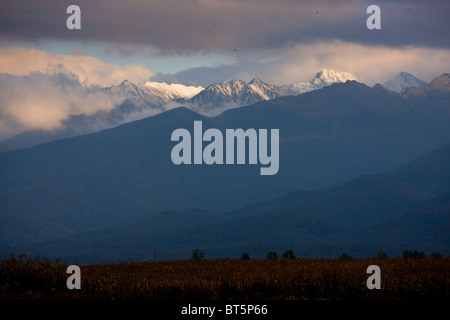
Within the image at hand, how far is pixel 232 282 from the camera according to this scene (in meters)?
35.6

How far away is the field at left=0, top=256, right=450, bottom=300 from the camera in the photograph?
33688 millimetres

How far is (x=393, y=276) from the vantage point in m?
37.3

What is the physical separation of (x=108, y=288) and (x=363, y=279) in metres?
13.2

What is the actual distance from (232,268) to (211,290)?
8.73 meters

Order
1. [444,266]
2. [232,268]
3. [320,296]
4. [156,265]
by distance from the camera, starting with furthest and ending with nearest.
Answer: [156,265]
[232,268]
[444,266]
[320,296]

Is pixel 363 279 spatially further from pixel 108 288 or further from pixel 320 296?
pixel 108 288

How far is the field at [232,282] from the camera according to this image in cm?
3369
